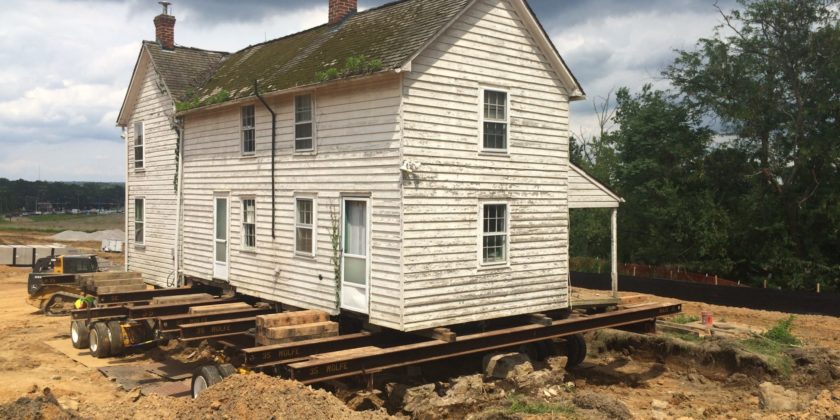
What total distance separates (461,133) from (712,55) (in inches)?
986

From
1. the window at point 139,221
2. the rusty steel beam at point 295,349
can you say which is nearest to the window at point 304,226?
the rusty steel beam at point 295,349

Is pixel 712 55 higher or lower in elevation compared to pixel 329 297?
higher

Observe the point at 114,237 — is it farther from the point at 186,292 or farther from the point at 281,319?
the point at 281,319

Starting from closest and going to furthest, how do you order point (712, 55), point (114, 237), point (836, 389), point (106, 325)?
1. point (836, 389)
2. point (106, 325)
3. point (712, 55)
4. point (114, 237)

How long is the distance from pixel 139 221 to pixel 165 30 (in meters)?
6.90

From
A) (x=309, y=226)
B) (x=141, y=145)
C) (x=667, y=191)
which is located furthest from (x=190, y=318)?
(x=667, y=191)

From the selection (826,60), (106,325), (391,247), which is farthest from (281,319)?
(826,60)

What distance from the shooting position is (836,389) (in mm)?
15484

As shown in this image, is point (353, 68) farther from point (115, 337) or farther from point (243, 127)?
point (115, 337)

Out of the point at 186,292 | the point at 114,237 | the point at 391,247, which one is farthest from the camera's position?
the point at 114,237

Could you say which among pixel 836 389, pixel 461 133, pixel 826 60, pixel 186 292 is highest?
pixel 826 60

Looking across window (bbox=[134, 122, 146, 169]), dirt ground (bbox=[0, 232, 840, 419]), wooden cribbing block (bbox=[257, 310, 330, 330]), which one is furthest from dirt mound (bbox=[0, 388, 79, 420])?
window (bbox=[134, 122, 146, 169])

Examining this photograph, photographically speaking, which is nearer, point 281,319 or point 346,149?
point 281,319

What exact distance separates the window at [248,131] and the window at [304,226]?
2.70 meters
